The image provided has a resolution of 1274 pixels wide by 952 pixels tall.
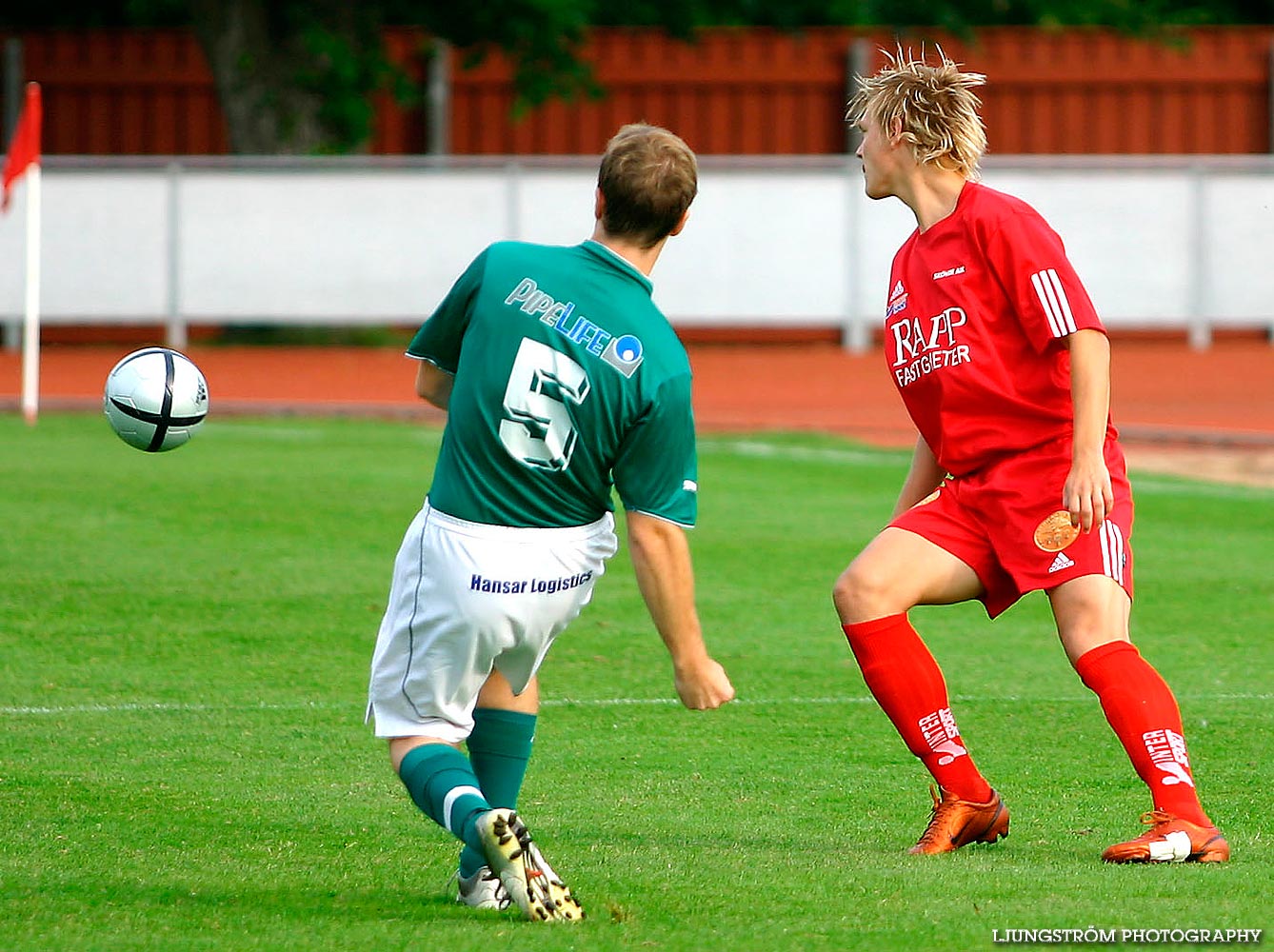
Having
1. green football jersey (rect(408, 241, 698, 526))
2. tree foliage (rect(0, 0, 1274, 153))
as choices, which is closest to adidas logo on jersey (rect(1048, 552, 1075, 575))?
green football jersey (rect(408, 241, 698, 526))

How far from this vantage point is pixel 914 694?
16.9ft

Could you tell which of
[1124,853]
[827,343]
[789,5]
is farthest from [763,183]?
[1124,853]

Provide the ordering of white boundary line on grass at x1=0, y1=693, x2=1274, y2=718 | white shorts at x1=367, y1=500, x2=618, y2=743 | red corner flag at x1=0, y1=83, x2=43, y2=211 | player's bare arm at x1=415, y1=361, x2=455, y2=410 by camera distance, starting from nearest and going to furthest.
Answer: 1. white shorts at x1=367, y1=500, x2=618, y2=743
2. player's bare arm at x1=415, y1=361, x2=455, y2=410
3. white boundary line on grass at x1=0, y1=693, x2=1274, y2=718
4. red corner flag at x1=0, y1=83, x2=43, y2=211

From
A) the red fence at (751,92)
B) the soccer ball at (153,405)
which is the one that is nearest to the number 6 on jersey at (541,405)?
the soccer ball at (153,405)

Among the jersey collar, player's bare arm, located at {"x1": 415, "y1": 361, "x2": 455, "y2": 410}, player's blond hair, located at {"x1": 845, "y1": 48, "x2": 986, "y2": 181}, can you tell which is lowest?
player's bare arm, located at {"x1": 415, "y1": 361, "x2": 455, "y2": 410}

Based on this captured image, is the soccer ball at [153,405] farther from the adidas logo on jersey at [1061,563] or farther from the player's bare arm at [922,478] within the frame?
the adidas logo on jersey at [1061,563]

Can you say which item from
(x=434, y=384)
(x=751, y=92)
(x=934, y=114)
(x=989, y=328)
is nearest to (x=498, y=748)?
(x=434, y=384)

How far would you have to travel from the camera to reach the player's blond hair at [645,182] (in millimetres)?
4215

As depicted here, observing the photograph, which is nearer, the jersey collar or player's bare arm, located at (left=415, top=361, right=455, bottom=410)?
the jersey collar

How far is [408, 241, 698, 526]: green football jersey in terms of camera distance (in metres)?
4.25

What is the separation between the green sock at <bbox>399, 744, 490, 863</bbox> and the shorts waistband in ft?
1.57

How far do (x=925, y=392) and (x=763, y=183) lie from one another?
717 inches

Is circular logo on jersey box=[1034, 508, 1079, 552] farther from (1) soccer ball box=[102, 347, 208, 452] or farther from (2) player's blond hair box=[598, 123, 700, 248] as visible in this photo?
(1) soccer ball box=[102, 347, 208, 452]

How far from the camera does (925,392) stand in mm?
5207
